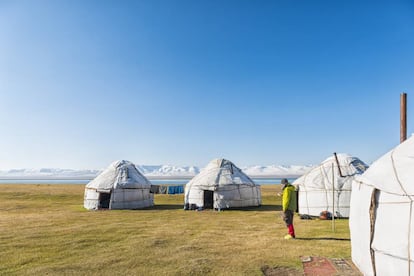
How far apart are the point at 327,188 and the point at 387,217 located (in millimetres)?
11303

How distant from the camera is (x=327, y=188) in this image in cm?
1645

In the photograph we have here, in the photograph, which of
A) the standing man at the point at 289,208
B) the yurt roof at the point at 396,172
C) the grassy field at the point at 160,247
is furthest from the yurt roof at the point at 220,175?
the yurt roof at the point at 396,172

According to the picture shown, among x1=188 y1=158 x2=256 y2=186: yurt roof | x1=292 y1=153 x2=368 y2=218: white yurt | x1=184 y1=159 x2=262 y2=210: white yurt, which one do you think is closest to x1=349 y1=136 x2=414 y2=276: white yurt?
x1=292 y1=153 x2=368 y2=218: white yurt

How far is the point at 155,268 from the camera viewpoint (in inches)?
285

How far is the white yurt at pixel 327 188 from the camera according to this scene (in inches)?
641

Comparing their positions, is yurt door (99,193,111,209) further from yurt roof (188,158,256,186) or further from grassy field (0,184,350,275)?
grassy field (0,184,350,275)

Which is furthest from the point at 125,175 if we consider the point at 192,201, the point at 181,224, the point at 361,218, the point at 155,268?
the point at 361,218

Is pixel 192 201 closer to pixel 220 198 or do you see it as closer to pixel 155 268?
pixel 220 198

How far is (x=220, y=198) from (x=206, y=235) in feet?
29.7

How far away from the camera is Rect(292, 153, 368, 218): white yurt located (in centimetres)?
1628

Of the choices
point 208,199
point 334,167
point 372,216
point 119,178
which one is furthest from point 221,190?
point 372,216

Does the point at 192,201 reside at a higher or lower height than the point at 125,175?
lower

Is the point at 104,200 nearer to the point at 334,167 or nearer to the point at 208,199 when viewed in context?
the point at 208,199

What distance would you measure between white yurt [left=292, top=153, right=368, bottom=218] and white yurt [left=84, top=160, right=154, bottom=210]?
440 inches
